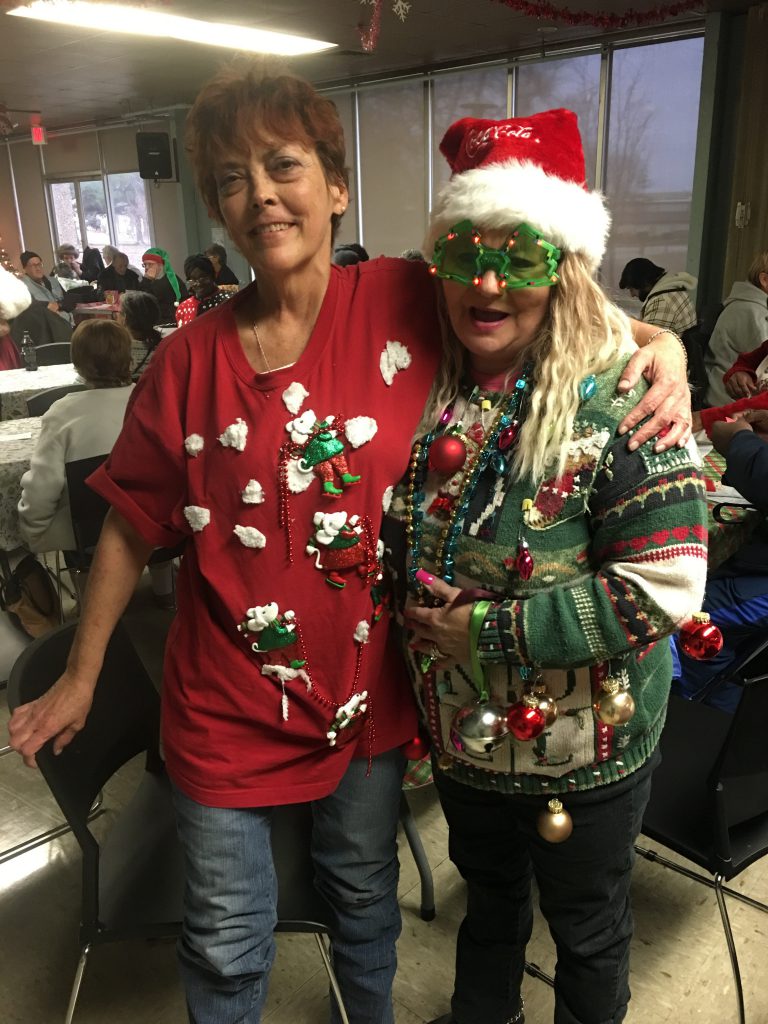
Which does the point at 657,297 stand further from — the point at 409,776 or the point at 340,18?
the point at 409,776

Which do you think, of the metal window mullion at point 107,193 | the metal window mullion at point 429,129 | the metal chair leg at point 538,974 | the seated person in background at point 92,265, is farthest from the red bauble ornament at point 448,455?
the metal window mullion at point 107,193

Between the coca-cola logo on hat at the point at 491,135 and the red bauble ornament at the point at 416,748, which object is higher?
the coca-cola logo on hat at the point at 491,135

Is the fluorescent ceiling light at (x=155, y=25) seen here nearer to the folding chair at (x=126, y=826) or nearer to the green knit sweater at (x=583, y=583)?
the folding chair at (x=126, y=826)

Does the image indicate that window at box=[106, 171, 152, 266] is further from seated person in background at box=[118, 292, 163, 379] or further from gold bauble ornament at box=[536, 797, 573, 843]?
gold bauble ornament at box=[536, 797, 573, 843]

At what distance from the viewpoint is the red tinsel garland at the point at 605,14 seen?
5449 millimetres

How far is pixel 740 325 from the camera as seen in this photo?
13.8 feet

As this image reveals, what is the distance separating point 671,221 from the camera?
7.03 m

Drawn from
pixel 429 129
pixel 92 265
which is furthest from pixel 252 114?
pixel 92 265

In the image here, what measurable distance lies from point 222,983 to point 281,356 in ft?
3.03

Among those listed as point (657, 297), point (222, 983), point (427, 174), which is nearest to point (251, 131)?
point (222, 983)

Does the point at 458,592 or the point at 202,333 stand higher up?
the point at 202,333

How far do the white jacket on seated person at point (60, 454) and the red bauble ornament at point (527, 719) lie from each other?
6.97 feet

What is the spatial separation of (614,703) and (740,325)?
3728 mm

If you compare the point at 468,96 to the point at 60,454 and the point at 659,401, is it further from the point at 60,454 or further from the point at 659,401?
the point at 659,401
